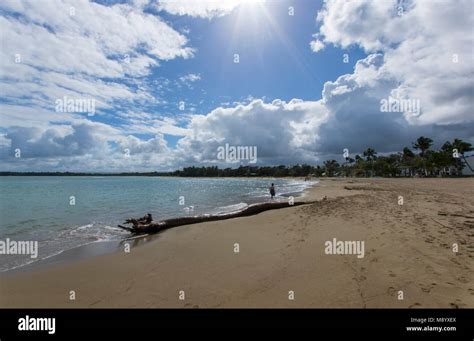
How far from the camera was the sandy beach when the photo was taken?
4.99 metres

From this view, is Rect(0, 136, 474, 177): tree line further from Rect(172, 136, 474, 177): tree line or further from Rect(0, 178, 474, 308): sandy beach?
Rect(0, 178, 474, 308): sandy beach

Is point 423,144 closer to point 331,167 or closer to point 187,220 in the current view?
point 331,167

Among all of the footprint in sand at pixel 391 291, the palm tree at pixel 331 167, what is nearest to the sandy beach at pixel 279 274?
the footprint in sand at pixel 391 291

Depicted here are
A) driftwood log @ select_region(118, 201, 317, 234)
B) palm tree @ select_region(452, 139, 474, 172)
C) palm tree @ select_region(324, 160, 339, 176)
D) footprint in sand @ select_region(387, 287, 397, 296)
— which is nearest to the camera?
footprint in sand @ select_region(387, 287, 397, 296)

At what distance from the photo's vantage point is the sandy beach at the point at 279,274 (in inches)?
196

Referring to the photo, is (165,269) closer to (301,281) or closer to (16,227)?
(301,281)

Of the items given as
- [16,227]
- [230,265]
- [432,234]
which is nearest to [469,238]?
[432,234]

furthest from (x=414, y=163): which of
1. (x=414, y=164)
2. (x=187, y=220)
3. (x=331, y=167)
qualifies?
(x=187, y=220)

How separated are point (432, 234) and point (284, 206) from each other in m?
11.6

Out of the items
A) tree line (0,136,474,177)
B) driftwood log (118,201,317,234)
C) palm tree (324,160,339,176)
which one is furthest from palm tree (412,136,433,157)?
driftwood log (118,201,317,234)

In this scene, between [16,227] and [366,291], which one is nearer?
[366,291]

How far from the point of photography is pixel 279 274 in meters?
6.38

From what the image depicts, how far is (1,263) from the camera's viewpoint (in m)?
8.93

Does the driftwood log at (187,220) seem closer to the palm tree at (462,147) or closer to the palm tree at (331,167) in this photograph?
the palm tree at (462,147)
